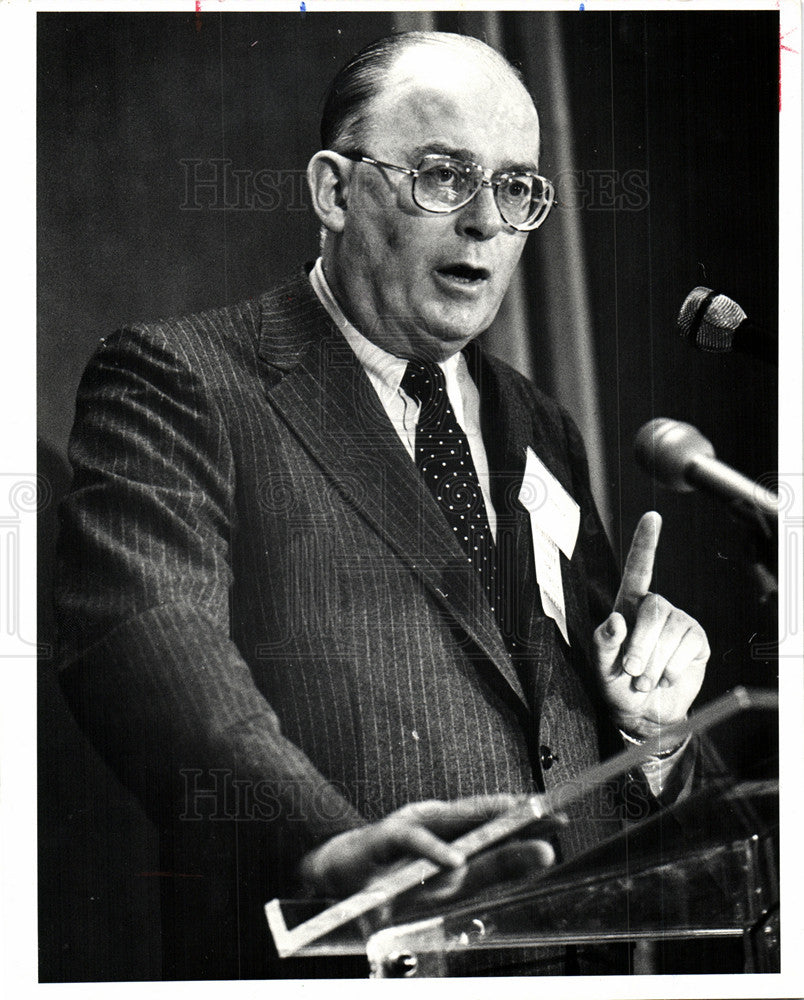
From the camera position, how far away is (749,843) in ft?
8.34

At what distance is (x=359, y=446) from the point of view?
2445 mm

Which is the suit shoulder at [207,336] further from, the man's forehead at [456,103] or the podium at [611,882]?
the podium at [611,882]

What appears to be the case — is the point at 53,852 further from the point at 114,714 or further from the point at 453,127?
the point at 453,127

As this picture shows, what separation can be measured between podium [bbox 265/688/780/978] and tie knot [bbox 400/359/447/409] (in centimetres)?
89

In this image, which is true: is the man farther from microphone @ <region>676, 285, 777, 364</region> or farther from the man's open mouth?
microphone @ <region>676, 285, 777, 364</region>

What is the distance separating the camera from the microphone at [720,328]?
8.40 ft

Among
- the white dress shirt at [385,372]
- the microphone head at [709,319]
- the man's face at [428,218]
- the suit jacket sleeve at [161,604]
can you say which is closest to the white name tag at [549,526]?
the white dress shirt at [385,372]

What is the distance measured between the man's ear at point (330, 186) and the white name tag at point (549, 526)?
660 millimetres

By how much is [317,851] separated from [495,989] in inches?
19.9

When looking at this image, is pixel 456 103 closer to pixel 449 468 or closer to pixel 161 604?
pixel 449 468

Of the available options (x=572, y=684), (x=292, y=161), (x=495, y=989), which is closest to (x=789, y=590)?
(x=572, y=684)

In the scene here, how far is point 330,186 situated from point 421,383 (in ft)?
1.54

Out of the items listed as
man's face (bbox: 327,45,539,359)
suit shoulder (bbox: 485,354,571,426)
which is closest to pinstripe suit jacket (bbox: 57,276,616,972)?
man's face (bbox: 327,45,539,359)

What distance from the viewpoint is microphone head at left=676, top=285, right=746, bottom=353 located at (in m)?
2.56
